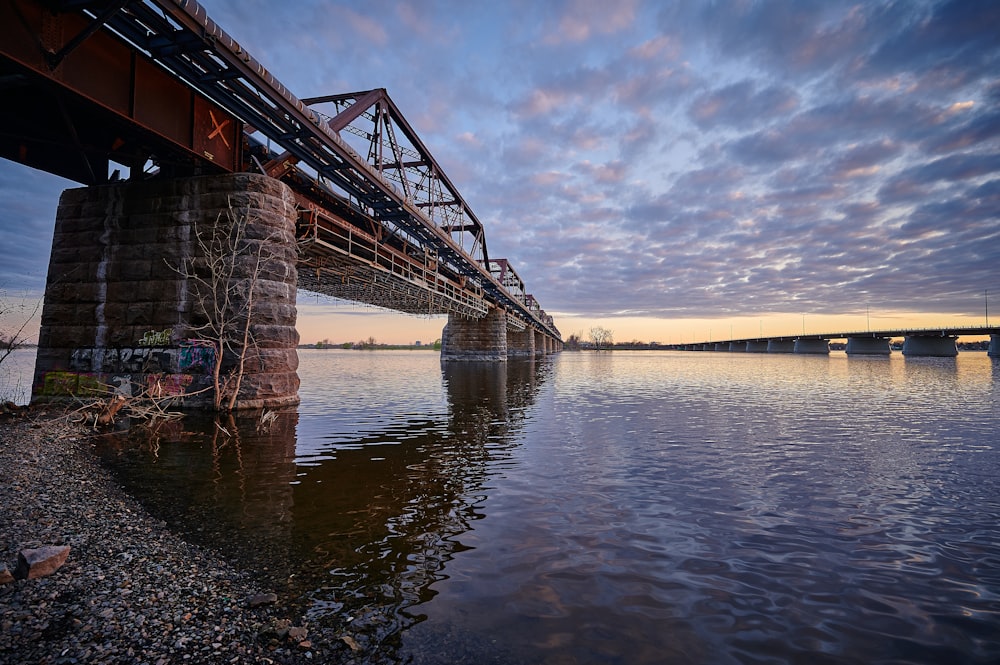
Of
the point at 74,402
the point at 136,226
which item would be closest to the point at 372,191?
the point at 136,226

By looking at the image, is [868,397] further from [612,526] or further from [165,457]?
[165,457]

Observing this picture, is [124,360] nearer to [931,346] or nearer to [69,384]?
[69,384]

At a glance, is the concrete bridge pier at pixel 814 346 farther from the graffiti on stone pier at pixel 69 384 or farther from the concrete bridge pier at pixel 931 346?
the graffiti on stone pier at pixel 69 384

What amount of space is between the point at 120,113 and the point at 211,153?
10.3ft

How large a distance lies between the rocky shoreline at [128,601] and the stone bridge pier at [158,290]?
9.78 metres

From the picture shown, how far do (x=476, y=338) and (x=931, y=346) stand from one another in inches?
5575

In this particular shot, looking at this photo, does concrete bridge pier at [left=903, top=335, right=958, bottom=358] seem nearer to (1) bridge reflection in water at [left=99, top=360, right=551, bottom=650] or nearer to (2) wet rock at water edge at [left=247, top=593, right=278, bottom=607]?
(1) bridge reflection in water at [left=99, top=360, right=551, bottom=650]

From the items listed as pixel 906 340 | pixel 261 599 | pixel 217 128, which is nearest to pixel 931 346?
pixel 906 340

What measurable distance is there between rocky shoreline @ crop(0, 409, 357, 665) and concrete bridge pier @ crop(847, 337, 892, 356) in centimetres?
17948

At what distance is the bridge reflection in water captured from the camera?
A: 4.53 meters

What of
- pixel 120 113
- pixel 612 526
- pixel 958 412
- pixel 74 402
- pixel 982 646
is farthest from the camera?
pixel 958 412

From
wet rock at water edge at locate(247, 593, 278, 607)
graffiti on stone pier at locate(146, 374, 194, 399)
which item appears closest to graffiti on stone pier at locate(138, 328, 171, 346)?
graffiti on stone pier at locate(146, 374, 194, 399)

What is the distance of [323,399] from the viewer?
22531 millimetres

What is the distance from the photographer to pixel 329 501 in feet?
23.9
